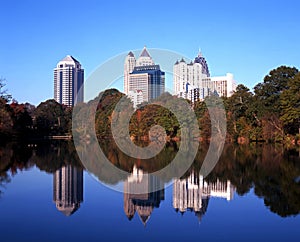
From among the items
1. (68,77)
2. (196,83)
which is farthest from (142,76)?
(68,77)

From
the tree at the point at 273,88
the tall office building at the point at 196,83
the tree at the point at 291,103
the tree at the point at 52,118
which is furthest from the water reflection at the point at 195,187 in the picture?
the tree at the point at 52,118

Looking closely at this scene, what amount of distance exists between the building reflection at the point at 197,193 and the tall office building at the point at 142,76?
27.1ft

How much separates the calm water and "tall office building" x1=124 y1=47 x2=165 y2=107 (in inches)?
327

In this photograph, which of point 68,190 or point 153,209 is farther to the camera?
point 68,190

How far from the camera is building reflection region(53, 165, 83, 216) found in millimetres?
6133

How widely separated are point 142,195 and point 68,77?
64.1 m

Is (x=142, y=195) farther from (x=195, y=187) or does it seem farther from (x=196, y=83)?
(x=196, y=83)

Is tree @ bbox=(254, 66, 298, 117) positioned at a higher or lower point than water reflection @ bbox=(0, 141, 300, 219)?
higher

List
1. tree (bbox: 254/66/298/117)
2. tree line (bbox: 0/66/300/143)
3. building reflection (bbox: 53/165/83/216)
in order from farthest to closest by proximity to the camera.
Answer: tree (bbox: 254/66/298/117) → tree line (bbox: 0/66/300/143) → building reflection (bbox: 53/165/83/216)

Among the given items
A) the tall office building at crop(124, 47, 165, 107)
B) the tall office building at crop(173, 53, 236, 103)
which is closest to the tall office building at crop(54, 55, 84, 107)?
the tall office building at crop(173, 53, 236, 103)

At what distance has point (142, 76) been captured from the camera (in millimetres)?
22438

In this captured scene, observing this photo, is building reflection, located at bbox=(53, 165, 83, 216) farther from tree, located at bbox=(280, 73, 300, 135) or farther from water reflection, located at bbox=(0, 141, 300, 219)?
tree, located at bbox=(280, 73, 300, 135)

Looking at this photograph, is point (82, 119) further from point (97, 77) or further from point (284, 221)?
point (284, 221)

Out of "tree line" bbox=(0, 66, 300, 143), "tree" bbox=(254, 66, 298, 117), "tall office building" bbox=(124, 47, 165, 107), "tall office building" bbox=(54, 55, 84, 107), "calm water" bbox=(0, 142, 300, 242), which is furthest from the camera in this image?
"tall office building" bbox=(54, 55, 84, 107)
